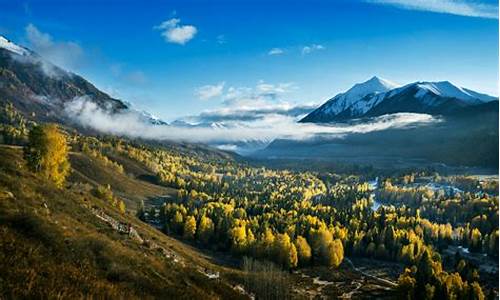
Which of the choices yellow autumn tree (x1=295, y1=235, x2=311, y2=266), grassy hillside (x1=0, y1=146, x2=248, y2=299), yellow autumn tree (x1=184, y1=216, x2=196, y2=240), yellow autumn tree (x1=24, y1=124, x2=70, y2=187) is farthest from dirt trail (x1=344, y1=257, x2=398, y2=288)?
grassy hillside (x1=0, y1=146, x2=248, y2=299)

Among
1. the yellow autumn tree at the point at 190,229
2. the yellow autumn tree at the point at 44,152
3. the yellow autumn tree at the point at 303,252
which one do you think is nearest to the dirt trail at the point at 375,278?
the yellow autumn tree at the point at 303,252

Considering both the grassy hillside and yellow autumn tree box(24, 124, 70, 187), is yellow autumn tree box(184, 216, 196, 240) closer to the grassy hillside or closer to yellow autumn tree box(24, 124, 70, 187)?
yellow autumn tree box(24, 124, 70, 187)

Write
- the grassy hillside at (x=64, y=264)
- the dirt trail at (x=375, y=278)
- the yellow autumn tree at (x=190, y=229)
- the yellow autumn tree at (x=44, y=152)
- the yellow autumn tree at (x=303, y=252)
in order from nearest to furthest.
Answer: the grassy hillside at (x=64, y=264) < the yellow autumn tree at (x=44, y=152) < the dirt trail at (x=375, y=278) < the yellow autumn tree at (x=303, y=252) < the yellow autumn tree at (x=190, y=229)

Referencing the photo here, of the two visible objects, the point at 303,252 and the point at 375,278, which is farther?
the point at 303,252

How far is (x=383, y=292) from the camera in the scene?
12369 centimetres

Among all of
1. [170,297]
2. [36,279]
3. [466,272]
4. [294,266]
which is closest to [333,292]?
[294,266]

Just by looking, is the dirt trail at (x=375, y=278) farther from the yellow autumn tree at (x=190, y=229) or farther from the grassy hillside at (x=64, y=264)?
the grassy hillside at (x=64, y=264)

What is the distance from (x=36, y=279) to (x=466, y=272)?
137 meters

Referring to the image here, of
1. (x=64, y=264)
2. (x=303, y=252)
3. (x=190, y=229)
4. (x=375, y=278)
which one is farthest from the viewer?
(x=190, y=229)

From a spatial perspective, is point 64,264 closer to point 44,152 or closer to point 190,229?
point 44,152

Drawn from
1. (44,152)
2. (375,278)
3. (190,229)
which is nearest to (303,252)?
(375,278)

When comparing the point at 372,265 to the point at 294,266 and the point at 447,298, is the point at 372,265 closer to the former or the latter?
the point at 294,266

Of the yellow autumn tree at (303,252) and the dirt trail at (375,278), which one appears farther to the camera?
the yellow autumn tree at (303,252)

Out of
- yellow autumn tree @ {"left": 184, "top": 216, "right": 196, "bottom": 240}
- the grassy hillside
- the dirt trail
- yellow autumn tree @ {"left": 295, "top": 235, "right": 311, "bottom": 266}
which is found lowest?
the dirt trail
